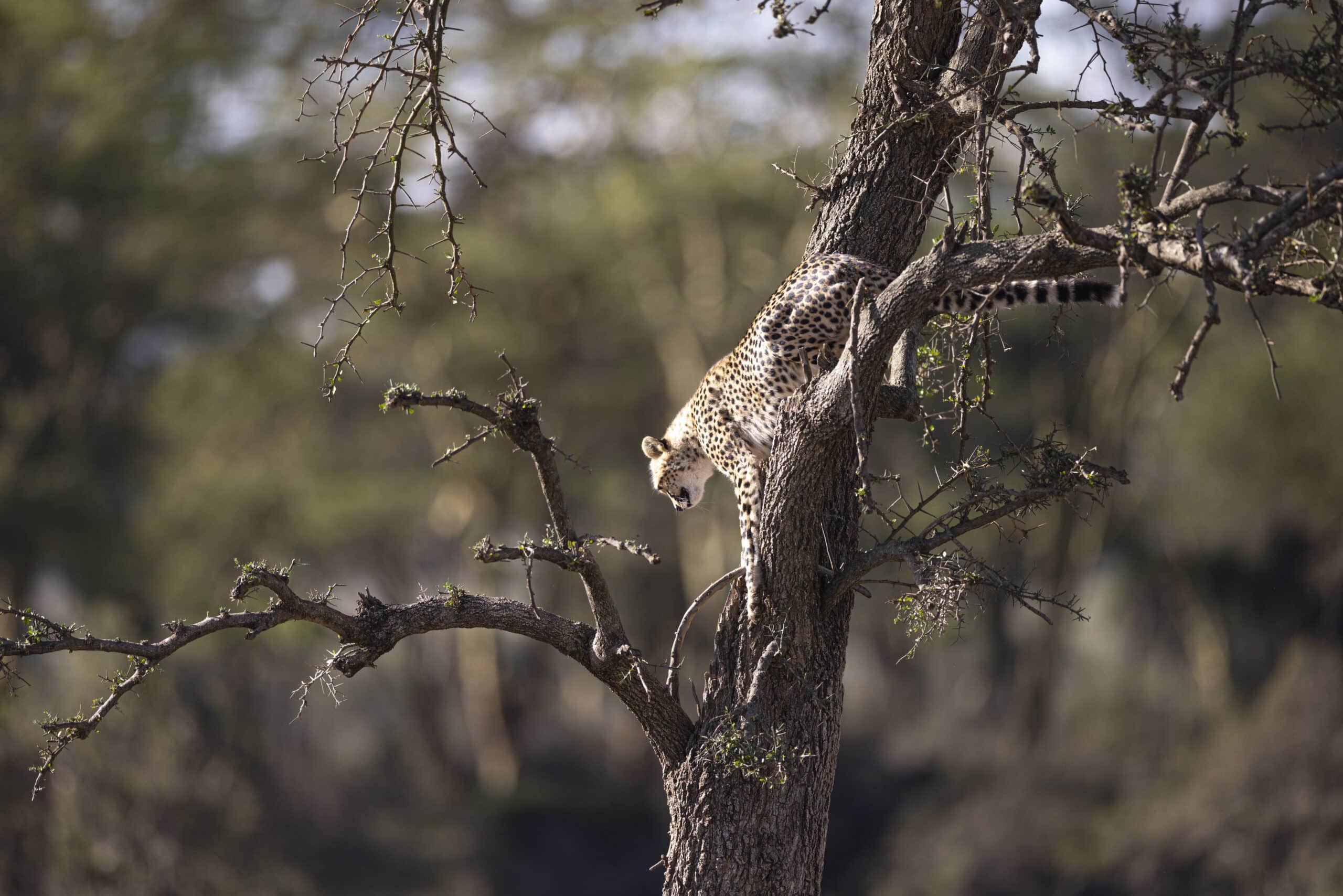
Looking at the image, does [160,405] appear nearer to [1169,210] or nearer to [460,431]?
[460,431]

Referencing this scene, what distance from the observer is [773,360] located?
5.48m

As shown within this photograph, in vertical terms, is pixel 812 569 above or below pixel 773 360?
below

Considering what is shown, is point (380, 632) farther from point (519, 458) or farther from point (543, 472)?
point (519, 458)

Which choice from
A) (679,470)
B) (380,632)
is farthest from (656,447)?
(380,632)

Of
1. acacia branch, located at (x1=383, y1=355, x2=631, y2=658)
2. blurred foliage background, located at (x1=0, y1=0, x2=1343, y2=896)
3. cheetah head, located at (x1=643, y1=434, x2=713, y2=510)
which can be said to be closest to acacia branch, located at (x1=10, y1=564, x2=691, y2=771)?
acacia branch, located at (x1=383, y1=355, x2=631, y2=658)

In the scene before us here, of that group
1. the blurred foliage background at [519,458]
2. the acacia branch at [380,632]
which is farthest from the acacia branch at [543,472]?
the blurred foliage background at [519,458]

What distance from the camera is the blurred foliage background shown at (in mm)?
15320

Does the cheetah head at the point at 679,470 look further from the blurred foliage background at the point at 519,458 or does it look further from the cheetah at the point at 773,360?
the blurred foliage background at the point at 519,458

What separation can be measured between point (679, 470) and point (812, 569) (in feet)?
7.05

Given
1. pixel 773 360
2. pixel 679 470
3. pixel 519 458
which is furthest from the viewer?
pixel 519 458

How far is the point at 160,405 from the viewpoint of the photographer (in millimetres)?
17984

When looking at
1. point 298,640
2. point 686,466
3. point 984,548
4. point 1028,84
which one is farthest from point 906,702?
point 686,466

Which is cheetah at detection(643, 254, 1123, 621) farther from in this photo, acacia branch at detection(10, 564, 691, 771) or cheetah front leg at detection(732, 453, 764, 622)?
acacia branch at detection(10, 564, 691, 771)

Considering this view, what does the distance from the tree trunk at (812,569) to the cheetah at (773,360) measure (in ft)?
0.54
